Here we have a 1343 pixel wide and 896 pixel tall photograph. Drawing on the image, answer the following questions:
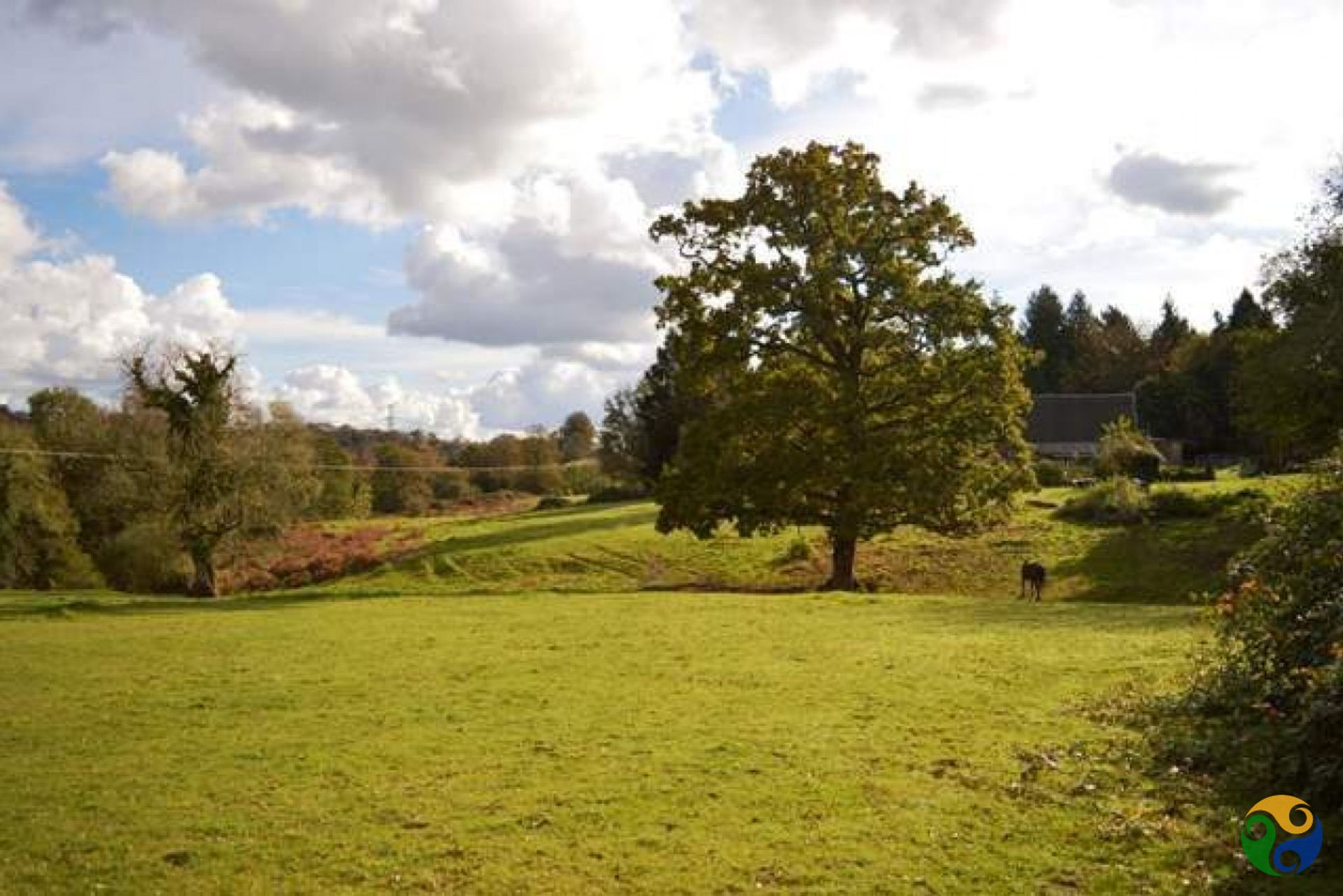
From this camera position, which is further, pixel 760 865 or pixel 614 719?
pixel 614 719

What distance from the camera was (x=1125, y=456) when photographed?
5147 centimetres

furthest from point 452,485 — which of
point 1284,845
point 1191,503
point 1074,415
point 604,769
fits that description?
point 1284,845

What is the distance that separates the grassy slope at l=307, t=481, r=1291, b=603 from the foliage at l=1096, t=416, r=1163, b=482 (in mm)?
4568

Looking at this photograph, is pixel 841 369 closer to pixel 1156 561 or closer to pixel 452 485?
pixel 1156 561

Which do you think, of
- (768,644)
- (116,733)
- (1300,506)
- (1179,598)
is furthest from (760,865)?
(1179,598)

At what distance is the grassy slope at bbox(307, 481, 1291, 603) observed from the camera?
34281 mm

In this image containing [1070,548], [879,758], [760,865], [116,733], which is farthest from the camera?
[1070,548]

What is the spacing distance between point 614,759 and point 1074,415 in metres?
86.0

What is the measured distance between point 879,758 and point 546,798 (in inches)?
118

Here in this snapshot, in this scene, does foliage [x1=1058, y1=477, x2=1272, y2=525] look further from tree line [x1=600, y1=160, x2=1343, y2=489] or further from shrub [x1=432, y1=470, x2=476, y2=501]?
shrub [x1=432, y1=470, x2=476, y2=501]

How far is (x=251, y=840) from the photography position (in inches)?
306

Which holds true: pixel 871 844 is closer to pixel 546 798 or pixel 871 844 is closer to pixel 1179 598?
pixel 546 798

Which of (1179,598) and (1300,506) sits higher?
(1300,506)

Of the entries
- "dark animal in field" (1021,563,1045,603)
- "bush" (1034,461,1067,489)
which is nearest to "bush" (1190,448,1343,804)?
"dark animal in field" (1021,563,1045,603)
